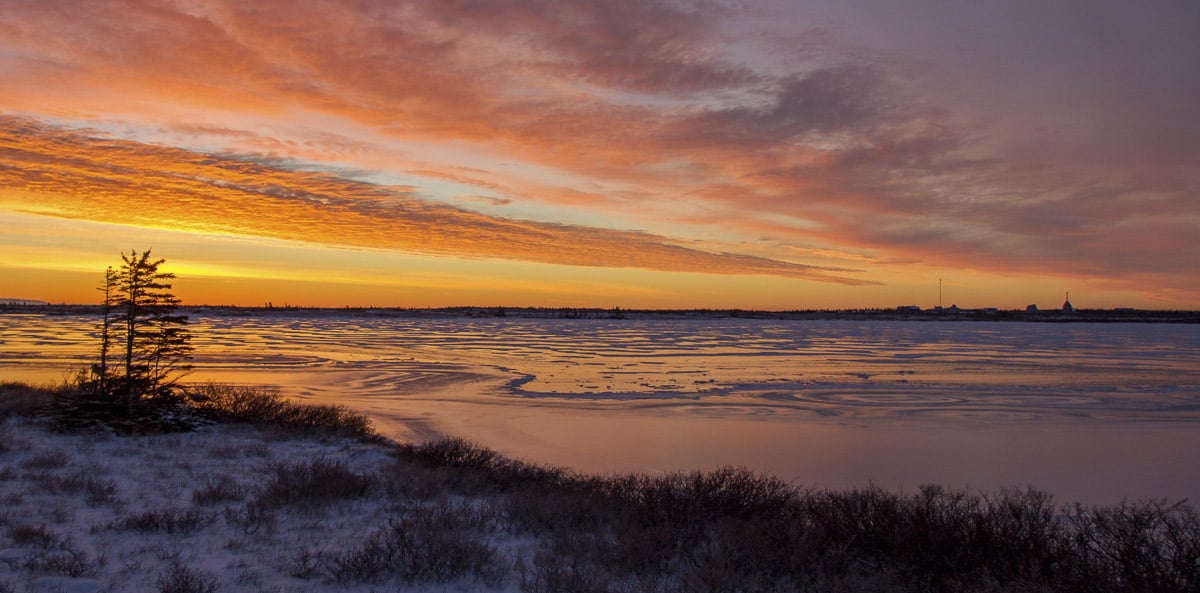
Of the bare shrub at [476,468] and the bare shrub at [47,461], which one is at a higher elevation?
the bare shrub at [47,461]

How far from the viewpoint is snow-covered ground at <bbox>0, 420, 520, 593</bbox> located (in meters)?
6.35

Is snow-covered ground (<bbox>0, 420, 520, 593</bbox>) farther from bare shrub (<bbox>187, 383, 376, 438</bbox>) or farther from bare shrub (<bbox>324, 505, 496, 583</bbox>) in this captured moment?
bare shrub (<bbox>187, 383, 376, 438</bbox>)

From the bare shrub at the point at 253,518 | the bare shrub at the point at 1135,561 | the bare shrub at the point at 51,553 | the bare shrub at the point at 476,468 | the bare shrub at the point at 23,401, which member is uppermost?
the bare shrub at the point at 1135,561

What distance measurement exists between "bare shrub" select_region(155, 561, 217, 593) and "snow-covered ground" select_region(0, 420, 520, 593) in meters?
0.02

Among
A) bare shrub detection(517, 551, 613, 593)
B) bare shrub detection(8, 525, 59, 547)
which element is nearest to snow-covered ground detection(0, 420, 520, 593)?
bare shrub detection(8, 525, 59, 547)

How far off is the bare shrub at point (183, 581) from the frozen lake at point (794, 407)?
22.5 feet

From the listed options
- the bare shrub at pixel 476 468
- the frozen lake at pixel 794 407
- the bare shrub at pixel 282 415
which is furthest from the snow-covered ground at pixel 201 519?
the frozen lake at pixel 794 407

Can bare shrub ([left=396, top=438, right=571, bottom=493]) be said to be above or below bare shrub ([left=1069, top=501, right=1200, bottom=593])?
below

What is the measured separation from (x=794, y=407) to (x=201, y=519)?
47.9 feet

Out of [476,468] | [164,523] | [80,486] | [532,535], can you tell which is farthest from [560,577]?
[80,486]

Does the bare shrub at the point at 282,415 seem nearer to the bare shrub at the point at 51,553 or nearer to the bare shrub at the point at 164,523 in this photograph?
the bare shrub at the point at 164,523

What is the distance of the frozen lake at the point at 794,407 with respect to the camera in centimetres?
1277

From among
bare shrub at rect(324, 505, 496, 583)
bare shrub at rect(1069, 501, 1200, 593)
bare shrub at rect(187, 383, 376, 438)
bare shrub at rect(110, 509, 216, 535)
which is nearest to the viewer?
bare shrub at rect(1069, 501, 1200, 593)

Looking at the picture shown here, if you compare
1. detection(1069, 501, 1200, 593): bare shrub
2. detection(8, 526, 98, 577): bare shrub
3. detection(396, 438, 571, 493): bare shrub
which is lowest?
detection(396, 438, 571, 493): bare shrub
